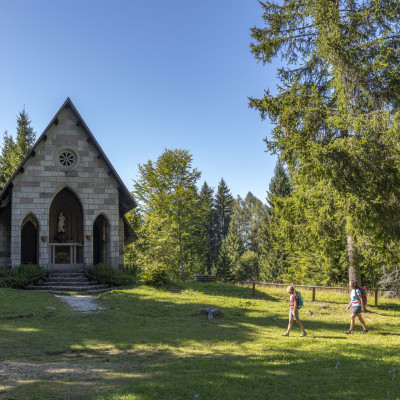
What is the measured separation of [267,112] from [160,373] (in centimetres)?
1126

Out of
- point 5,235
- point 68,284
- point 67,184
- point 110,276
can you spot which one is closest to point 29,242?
point 5,235

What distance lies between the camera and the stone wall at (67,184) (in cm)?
2050

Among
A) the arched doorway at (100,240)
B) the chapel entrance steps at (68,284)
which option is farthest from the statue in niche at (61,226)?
the chapel entrance steps at (68,284)

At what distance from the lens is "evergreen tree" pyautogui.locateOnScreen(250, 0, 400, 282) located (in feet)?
43.3

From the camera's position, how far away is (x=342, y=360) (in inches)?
328

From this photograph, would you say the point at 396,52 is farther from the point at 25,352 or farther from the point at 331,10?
the point at 25,352

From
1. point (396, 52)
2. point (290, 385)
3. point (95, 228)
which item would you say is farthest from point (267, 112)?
point (95, 228)

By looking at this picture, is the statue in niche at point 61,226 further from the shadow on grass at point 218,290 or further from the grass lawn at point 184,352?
the shadow on grass at point 218,290

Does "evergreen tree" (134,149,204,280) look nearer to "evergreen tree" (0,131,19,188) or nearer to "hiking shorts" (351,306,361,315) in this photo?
"evergreen tree" (0,131,19,188)

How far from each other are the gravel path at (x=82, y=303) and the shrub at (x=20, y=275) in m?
2.62

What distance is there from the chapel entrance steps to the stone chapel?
35.7 inches

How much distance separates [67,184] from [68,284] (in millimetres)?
5396

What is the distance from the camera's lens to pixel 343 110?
1418 centimetres

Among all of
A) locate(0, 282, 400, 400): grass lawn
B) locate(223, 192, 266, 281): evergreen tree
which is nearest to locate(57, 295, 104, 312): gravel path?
locate(0, 282, 400, 400): grass lawn
